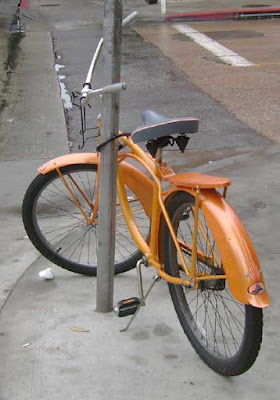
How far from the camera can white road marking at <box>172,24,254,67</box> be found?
38.3 feet

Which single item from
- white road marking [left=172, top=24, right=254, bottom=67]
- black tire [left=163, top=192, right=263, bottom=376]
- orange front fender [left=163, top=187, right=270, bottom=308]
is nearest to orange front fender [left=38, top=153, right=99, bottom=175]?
black tire [left=163, top=192, right=263, bottom=376]

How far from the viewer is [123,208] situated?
3865 millimetres

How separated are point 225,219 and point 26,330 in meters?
1.41

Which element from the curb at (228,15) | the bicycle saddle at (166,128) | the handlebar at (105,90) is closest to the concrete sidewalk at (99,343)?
the bicycle saddle at (166,128)

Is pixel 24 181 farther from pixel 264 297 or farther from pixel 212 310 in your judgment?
pixel 264 297

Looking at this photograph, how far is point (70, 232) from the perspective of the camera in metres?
4.80

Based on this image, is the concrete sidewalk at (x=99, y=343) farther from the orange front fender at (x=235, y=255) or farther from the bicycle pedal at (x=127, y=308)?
the orange front fender at (x=235, y=255)

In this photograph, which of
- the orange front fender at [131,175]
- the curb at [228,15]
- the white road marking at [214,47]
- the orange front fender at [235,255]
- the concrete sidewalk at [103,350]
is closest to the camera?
the orange front fender at [235,255]

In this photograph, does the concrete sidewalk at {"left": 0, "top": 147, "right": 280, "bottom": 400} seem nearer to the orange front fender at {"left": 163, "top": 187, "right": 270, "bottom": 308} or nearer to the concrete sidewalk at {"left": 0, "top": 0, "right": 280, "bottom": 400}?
the concrete sidewalk at {"left": 0, "top": 0, "right": 280, "bottom": 400}

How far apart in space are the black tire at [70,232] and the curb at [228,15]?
41.4 ft

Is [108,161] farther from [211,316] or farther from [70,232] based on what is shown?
[70,232]

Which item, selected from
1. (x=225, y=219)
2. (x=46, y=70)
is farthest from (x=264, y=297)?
(x=46, y=70)

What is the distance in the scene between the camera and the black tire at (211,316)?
2.97 m

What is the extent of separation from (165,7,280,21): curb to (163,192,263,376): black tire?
46.0 feet
